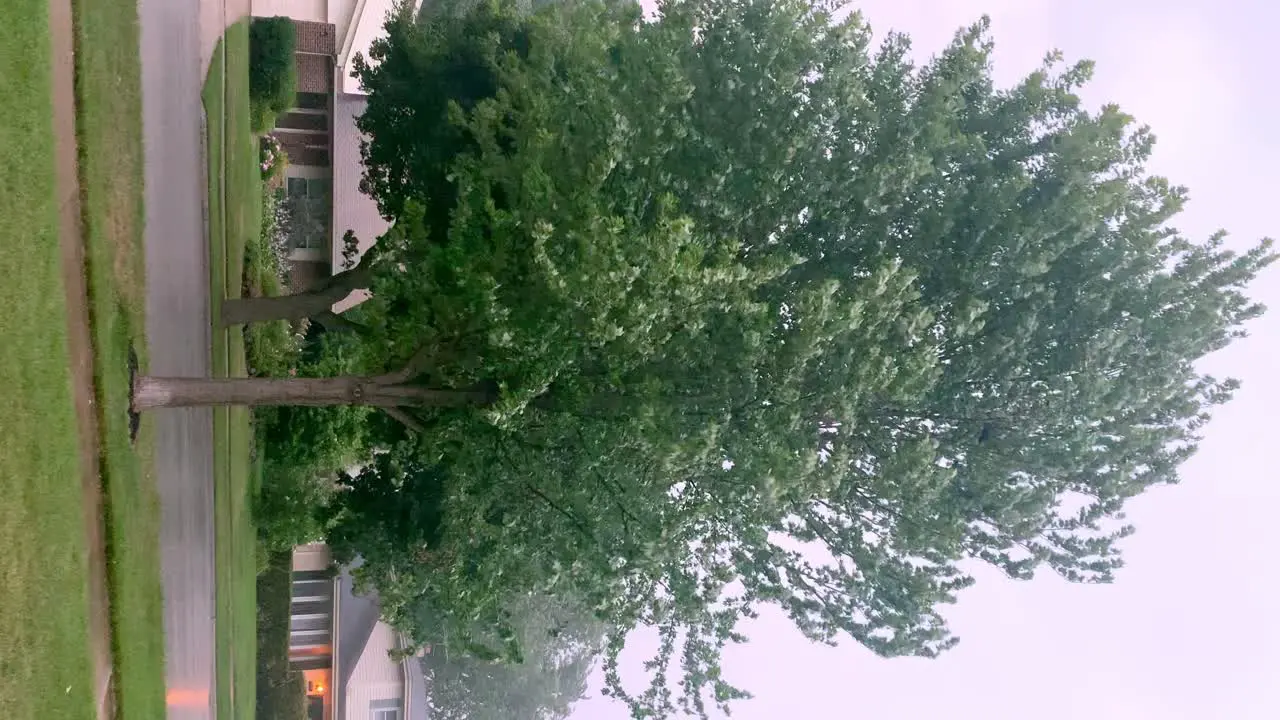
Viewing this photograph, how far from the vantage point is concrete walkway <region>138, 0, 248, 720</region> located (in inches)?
643

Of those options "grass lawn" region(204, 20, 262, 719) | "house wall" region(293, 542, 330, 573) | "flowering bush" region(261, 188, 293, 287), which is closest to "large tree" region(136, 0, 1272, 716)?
"grass lawn" region(204, 20, 262, 719)

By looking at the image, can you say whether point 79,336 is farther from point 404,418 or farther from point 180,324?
point 404,418

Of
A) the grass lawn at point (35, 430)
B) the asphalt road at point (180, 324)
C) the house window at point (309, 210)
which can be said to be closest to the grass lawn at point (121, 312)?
the asphalt road at point (180, 324)

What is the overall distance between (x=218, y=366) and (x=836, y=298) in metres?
12.5

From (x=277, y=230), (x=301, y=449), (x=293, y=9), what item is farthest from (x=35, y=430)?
(x=293, y=9)

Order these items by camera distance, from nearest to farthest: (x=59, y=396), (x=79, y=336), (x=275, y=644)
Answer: (x=59, y=396)
(x=79, y=336)
(x=275, y=644)

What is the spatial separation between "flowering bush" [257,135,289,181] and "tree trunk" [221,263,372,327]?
1118 centimetres

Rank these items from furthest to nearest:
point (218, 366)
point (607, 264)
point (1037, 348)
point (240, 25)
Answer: point (240, 25) < point (218, 366) < point (1037, 348) < point (607, 264)

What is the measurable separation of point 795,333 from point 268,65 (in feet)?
69.3

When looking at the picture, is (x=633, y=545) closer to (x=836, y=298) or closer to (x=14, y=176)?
(x=836, y=298)

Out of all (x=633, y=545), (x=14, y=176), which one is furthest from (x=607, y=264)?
(x=14, y=176)

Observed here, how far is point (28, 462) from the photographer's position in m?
10.9

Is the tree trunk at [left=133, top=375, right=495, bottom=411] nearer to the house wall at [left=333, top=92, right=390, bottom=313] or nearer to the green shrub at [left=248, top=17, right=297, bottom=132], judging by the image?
the green shrub at [left=248, top=17, right=297, bottom=132]

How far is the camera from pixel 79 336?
12312 mm
